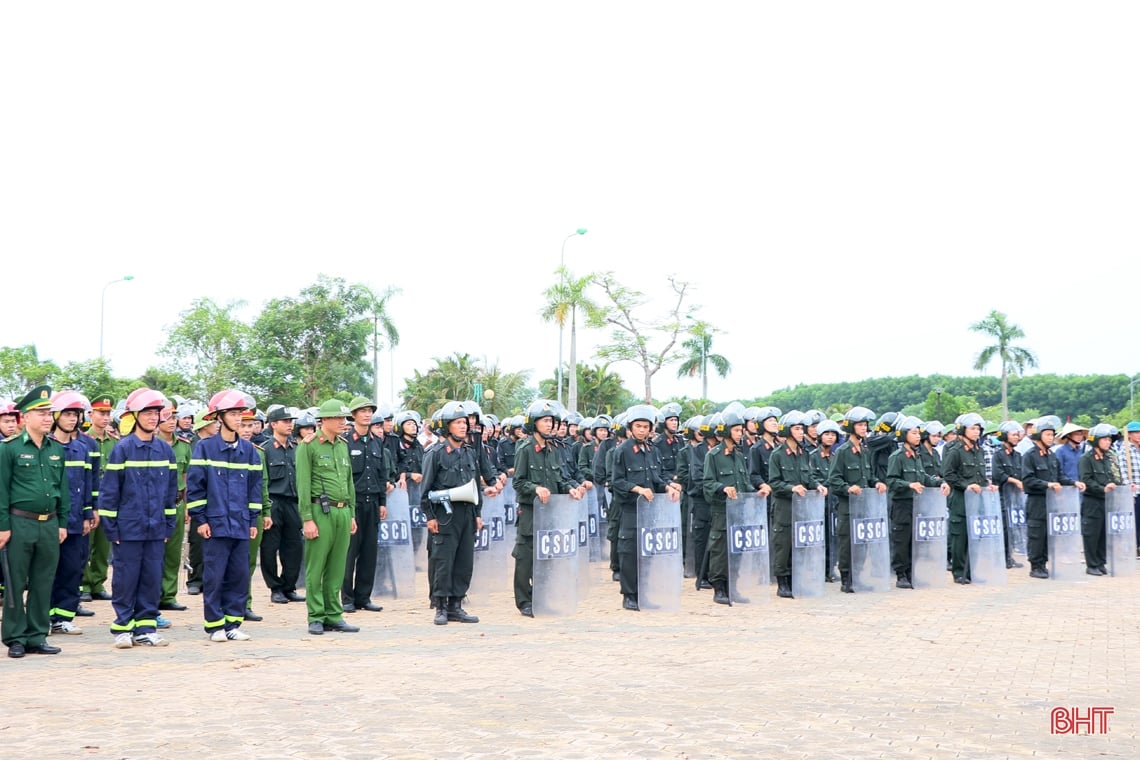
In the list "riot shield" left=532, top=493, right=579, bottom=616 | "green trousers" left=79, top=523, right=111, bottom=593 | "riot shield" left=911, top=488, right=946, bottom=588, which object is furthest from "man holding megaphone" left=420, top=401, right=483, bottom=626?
"riot shield" left=911, top=488, right=946, bottom=588

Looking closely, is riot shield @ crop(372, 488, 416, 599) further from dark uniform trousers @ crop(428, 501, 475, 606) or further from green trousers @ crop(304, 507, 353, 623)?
green trousers @ crop(304, 507, 353, 623)

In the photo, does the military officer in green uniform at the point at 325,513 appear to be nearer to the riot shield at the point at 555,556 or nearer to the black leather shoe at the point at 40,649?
the riot shield at the point at 555,556

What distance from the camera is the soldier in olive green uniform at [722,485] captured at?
13.4 meters

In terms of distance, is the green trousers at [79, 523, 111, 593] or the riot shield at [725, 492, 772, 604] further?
the green trousers at [79, 523, 111, 593]

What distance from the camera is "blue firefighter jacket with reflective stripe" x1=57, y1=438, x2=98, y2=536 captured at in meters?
11.2

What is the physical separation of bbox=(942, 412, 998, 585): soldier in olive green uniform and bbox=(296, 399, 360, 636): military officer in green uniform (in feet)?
27.5

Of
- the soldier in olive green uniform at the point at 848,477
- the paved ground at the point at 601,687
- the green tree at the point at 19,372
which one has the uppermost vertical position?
the green tree at the point at 19,372

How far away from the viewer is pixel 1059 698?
25.9 ft

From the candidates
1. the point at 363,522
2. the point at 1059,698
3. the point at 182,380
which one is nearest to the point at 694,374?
the point at 182,380

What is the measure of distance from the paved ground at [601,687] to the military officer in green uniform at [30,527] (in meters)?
0.43

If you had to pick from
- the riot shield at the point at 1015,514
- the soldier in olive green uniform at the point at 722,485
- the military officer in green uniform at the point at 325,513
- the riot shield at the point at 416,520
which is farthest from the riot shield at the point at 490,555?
the riot shield at the point at 1015,514

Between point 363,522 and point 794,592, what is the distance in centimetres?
515

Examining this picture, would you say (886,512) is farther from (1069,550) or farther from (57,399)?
(57,399)

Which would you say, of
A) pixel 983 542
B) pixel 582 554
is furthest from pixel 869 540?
pixel 582 554
